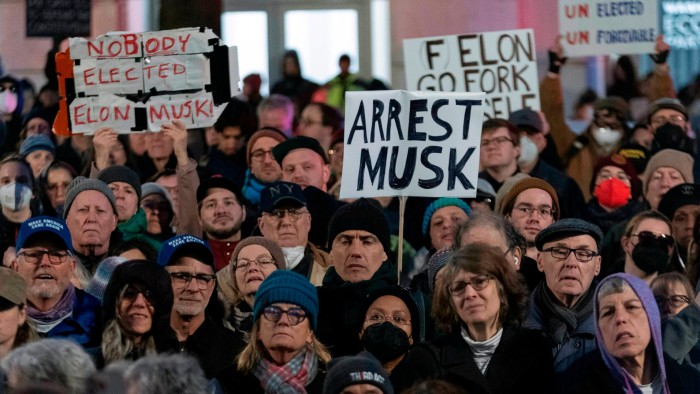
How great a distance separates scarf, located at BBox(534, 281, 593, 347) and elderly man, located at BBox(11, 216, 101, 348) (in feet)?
6.86

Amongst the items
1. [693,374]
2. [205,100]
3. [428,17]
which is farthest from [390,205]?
[428,17]

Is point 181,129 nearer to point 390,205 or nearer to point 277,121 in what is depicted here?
point 390,205

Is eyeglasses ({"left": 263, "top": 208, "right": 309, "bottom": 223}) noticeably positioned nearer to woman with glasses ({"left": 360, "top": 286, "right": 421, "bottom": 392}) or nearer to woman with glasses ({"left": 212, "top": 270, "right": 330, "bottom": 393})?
woman with glasses ({"left": 360, "top": 286, "right": 421, "bottom": 392})

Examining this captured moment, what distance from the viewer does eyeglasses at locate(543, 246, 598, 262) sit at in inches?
360

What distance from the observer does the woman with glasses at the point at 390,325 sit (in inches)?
343

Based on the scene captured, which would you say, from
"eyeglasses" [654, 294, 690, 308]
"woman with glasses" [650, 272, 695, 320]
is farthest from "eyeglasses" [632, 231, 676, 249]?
"eyeglasses" [654, 294, 690, 308]

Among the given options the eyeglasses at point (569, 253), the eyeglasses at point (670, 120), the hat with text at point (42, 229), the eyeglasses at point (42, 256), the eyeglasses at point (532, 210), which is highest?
the eyeglasses at point (670, 120)

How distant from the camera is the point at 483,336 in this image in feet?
27.5

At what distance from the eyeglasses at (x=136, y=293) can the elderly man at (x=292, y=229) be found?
1.80 meters

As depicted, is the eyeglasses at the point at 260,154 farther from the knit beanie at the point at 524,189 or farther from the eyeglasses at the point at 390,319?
the eyeglasses at the point at 390,319

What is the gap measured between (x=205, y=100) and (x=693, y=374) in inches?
172

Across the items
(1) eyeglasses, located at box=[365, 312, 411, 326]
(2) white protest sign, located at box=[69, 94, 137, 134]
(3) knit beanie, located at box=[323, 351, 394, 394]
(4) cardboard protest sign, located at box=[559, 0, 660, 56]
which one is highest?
(4) cardboard protest sign, located at box=[559, 0, 660, 56]

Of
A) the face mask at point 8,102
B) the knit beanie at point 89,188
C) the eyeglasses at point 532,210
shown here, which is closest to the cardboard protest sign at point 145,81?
the knit beanie at point 89,188

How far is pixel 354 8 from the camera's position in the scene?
22.2 m
